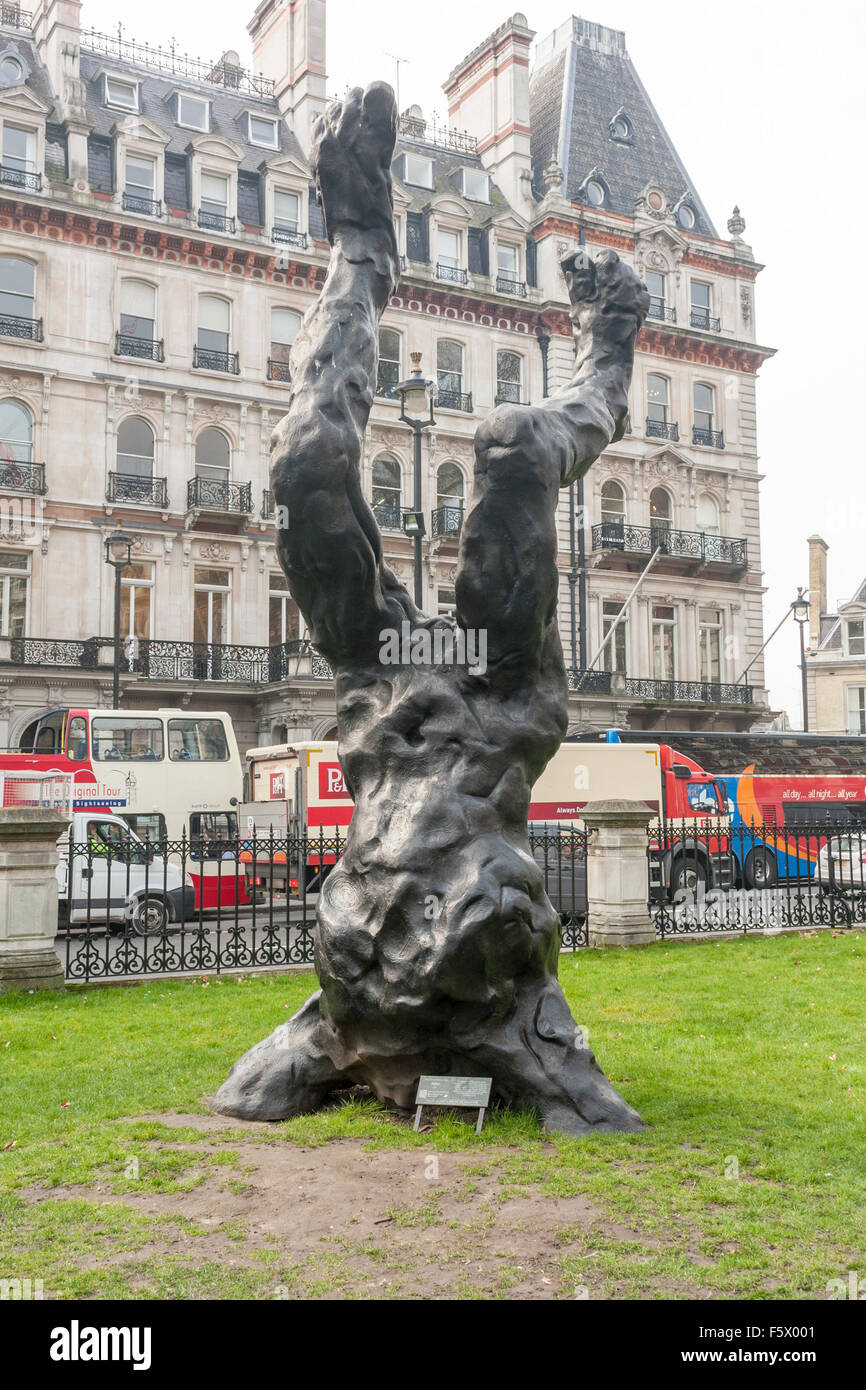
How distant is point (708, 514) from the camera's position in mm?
43219

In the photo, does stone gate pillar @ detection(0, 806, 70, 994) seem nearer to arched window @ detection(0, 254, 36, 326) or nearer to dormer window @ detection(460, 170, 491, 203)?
arched window @ detection(0, 254, 36, 326)

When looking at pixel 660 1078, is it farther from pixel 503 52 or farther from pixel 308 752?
pixel 503 52

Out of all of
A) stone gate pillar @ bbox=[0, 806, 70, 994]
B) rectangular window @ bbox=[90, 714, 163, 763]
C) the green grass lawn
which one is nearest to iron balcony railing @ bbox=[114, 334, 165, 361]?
rectangular window @ bbox=[90, 714, 163, 763]

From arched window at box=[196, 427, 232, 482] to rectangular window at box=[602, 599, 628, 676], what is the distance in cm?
1339

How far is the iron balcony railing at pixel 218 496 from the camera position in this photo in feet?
110

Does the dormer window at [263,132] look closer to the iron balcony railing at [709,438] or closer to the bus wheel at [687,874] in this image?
the iron balcony railing at [709,438]

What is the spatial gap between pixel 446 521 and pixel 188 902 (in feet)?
71.4

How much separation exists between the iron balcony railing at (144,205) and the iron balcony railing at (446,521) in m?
11.8

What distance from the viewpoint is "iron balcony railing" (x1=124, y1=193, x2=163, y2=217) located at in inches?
1332

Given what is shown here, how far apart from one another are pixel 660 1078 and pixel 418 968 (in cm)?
240

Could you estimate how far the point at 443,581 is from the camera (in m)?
37.8

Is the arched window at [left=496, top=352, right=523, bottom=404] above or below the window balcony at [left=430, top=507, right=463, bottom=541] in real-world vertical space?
above
